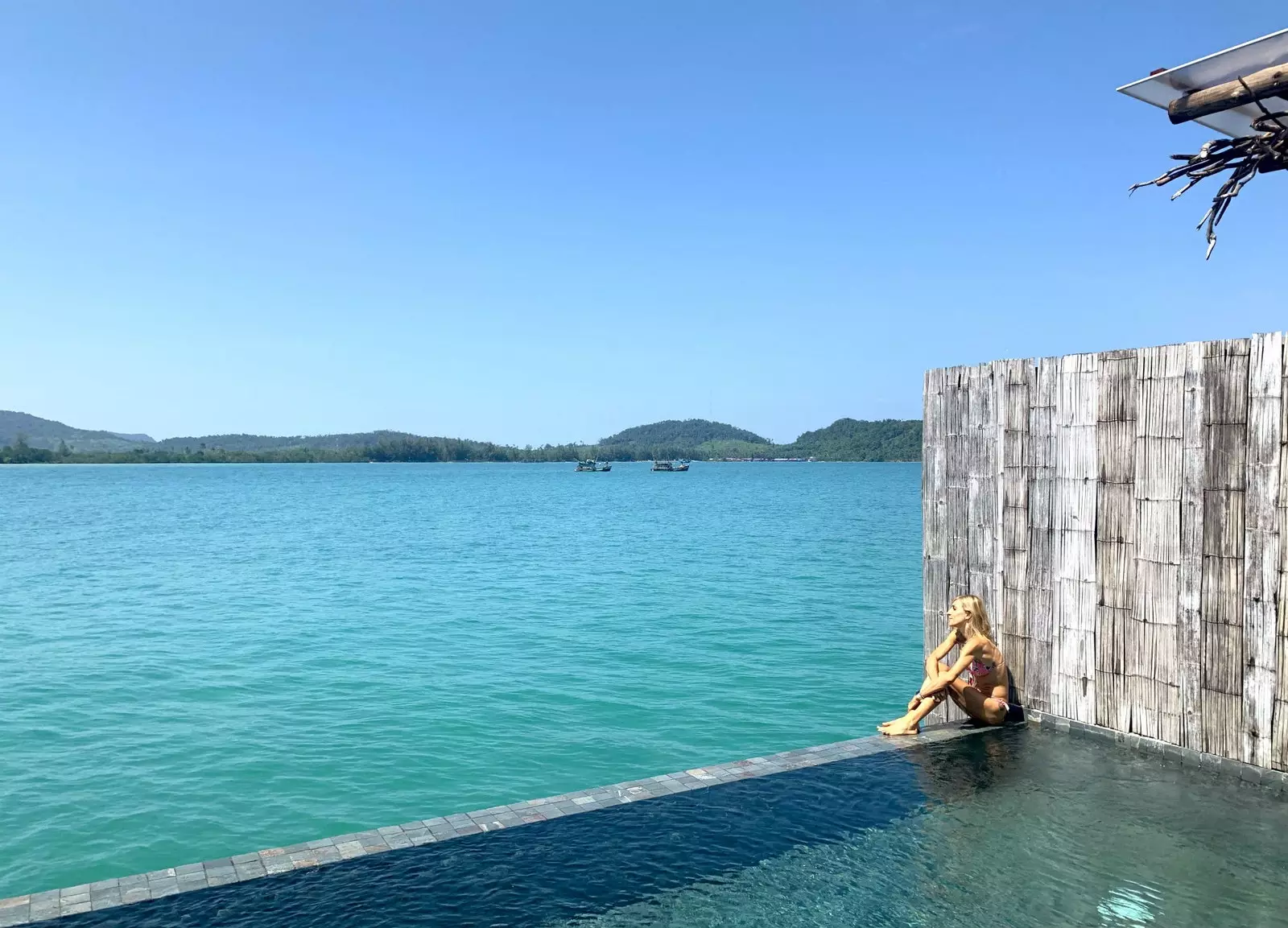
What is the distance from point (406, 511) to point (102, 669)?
159ft

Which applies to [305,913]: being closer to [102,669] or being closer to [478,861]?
[478,861]

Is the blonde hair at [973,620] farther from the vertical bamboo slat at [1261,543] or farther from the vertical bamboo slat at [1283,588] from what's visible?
the vertical bamboo slat at [1283,588]

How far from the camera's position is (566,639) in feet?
53.7

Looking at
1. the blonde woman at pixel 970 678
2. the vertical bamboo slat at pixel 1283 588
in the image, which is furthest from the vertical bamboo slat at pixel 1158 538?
the blonde woman at pixel 970 678

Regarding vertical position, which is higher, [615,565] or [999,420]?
[999,420]

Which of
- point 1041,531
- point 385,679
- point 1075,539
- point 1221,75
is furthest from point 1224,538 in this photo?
point 385,679

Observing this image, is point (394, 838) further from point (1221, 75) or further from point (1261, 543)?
point (1221, 75)

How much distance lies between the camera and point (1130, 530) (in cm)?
657

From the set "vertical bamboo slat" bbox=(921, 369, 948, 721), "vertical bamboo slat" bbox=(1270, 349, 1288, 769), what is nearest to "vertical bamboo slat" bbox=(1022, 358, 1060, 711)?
"vertical bamboo slat" bbox=(921, 369, 948, 721)

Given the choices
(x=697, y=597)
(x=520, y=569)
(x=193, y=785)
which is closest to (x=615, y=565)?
(x=520, y=569)

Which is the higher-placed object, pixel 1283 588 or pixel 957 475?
pixel 957 475

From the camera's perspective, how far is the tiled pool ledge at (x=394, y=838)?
4676 millimetres

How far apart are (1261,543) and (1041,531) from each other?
1624 millimetres

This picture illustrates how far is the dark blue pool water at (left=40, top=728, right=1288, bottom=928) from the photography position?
4.52 metres
